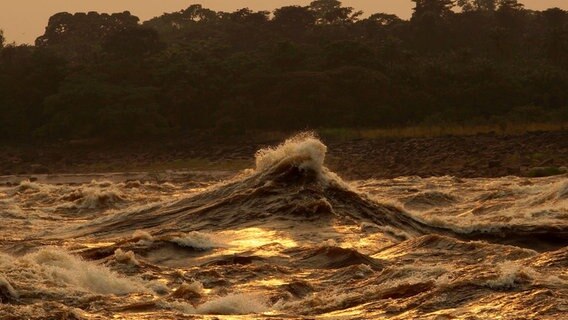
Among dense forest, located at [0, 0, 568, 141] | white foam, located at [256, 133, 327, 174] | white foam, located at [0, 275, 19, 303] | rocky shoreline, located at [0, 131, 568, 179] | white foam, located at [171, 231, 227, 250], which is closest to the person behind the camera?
white foam, located at [0, 275, 19, 303]

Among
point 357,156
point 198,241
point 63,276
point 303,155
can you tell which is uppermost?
point 303,155

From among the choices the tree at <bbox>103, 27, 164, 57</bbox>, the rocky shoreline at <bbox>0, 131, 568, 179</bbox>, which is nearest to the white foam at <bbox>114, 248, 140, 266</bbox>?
the rocky shoreline at <bbox>0, 131, 568, 179</bbox>

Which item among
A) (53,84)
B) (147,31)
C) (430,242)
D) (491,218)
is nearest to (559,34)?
(147,31)

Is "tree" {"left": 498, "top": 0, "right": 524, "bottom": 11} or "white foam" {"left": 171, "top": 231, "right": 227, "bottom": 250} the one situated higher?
"tree" {"left": 498, "top": 0, "right": 524, "bottom": 11}

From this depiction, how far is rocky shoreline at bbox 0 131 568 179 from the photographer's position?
36750 mm

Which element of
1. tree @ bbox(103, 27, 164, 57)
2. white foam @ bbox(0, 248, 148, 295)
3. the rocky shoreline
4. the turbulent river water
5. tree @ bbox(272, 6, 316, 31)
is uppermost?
tree @ bbox(272, 6, 316, 31)

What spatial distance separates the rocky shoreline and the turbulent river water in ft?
34.0

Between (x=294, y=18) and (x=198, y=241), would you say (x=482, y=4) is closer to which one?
(x=294, y=18)

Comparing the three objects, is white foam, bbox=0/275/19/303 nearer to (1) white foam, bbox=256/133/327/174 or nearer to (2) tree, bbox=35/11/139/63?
(1) white foam, bbox=256/133/327/174

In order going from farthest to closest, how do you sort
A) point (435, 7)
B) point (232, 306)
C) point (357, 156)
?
point (435, 7) → point (357, 156) → point (232, 306)

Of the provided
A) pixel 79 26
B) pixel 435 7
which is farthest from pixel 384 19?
pixel 79 26

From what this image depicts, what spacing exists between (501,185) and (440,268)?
17016 millimetres

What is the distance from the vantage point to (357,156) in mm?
41438

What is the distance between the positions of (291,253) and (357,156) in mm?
26578
